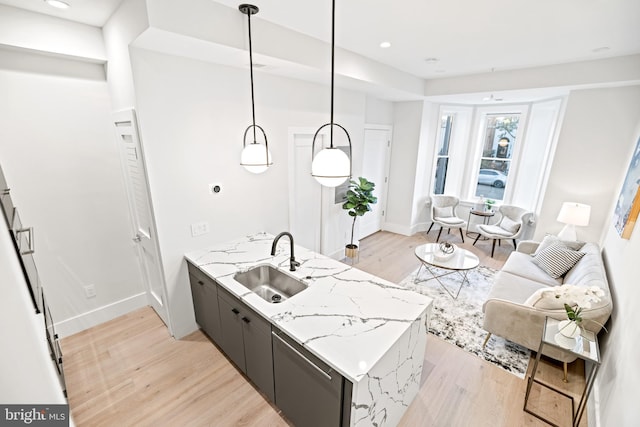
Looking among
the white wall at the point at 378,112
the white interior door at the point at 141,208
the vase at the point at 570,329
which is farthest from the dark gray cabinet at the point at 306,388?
the white wall at the point at 378,112

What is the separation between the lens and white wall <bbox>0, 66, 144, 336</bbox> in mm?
2295

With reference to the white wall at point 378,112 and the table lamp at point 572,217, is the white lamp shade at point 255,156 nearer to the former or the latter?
the white wall at point 378,112

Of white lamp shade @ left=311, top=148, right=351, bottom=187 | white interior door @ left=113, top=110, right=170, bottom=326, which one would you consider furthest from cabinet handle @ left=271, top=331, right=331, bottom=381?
white interior door @ left=113, top=110, right=170, bottom=326

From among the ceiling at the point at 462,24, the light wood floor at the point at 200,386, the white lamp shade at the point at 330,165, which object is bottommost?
the light wood floor at the point at 200,386

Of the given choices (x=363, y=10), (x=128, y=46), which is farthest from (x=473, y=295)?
(x=128, y=46)

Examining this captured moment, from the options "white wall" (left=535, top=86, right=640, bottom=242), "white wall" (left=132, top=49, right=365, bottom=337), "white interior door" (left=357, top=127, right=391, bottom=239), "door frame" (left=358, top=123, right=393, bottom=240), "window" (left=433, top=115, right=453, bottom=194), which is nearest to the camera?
"white wall" (left=132, top=49, right=365, bottom=337)

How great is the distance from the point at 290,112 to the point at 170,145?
1411mm

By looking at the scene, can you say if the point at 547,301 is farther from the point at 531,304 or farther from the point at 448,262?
the point at 448,262

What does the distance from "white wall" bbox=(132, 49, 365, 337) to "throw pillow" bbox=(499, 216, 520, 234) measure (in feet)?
13.4

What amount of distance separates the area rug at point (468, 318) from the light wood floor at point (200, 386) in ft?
0.45

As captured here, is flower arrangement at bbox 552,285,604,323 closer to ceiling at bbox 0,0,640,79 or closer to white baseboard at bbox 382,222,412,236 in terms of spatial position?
ceiling at bbox 0,0,640,79

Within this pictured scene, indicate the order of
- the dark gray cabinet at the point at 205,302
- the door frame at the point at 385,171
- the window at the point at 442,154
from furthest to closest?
the window at the point at 442,154, the door frame at the point at 385,171, the dark gray cabinet at the point at 205,302

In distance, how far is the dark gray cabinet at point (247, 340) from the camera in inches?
74.2

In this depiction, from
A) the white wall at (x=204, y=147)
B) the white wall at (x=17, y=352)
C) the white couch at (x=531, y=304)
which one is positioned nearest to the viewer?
the white wall at (x=17, y=352)
